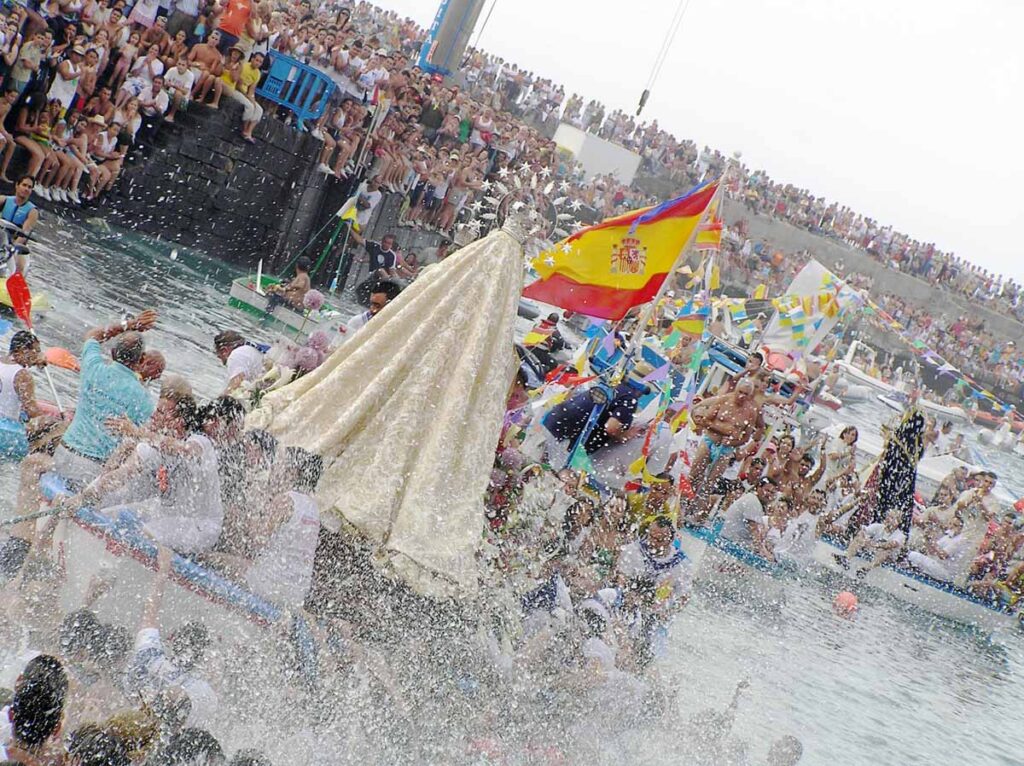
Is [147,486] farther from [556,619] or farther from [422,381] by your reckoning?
[556,619]

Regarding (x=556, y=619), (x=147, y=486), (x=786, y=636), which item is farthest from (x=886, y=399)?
(x=147, y=486)

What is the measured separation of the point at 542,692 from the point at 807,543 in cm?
862

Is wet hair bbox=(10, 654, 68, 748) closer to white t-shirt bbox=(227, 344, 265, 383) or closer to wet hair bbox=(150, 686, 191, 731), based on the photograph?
wet hair bbox=(150, 686, 191, 731)

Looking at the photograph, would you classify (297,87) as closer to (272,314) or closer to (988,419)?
(272,314)

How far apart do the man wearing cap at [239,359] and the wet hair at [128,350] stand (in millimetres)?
1548

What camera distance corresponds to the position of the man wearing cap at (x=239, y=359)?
9.03 metres

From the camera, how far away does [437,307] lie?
20.4 feet

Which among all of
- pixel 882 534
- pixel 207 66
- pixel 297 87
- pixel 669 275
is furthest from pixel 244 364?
pixel 297 87

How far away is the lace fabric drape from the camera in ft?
19.7

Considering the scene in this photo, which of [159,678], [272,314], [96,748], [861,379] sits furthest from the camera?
[861,379]

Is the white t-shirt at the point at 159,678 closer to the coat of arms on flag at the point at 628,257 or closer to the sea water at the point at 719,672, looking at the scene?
the sea water at the point at 719,672

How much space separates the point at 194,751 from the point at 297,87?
53.2 ft

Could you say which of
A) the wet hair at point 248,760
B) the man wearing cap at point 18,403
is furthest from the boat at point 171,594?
the man wearing cap at point 18,403

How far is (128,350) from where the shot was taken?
283 inches
